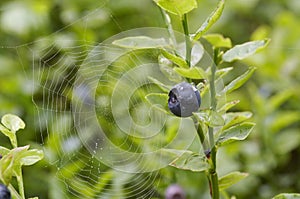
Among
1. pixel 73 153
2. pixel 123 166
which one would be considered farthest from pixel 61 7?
pixel 123 166

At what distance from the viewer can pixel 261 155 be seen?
1.74 metres

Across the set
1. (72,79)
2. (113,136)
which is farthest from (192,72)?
(72,79)

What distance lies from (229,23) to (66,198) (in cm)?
161

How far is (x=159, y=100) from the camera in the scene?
0.79m

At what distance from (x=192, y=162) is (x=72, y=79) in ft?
3.04

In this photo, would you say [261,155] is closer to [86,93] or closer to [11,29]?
[86,93]

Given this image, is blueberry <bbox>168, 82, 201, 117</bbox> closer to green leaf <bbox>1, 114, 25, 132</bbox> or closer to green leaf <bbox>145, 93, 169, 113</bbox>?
green leaf <bbox>145, 93, 169, 113</bbox>

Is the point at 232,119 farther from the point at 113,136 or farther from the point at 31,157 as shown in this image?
the point at 113,136

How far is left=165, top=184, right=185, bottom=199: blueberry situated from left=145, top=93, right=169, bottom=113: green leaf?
1.49 ft

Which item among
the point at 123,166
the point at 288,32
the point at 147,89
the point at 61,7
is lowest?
the point at 123,166

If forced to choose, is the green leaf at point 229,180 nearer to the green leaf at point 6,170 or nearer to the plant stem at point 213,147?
the plant stem at point 213,147

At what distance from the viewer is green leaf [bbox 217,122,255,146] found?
77 centimetres

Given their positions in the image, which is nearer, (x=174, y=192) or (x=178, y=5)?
(x=178, y=5)

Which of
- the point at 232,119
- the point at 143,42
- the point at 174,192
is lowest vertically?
the point at 174,192
